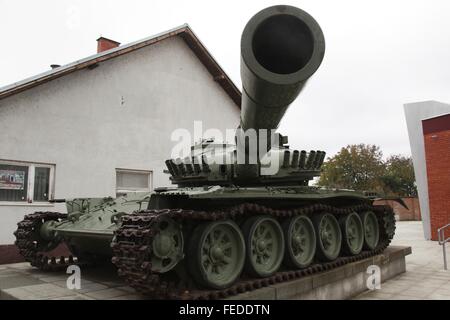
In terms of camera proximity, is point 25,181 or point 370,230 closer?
point 370,230

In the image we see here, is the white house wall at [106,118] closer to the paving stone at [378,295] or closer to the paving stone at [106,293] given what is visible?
the paving stone at [106,293]

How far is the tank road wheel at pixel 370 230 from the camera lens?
971 cm

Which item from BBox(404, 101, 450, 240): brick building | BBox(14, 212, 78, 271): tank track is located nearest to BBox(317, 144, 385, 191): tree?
BBox(404, 101, 450, 240): brick building

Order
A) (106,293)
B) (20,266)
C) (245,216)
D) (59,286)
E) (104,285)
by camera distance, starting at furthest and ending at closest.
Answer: (20,266) < (104,285) < (59,286) < (245,216) < (106,293)

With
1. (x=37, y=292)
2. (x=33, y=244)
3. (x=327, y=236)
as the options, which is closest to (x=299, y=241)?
(x=327, y=236)

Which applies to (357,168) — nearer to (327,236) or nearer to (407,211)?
(407,211)

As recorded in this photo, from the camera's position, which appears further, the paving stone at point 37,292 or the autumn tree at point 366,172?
the autumn tree at point 366,172

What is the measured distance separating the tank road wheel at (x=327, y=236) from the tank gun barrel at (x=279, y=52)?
420 centimetres

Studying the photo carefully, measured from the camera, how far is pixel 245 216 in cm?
662

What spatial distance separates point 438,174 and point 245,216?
13109mm

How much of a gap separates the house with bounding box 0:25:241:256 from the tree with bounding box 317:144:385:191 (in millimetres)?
41864

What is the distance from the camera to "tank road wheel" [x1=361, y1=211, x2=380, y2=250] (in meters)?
9.71

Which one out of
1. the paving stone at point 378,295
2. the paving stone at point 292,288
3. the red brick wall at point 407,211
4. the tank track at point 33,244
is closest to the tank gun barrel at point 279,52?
the paving stone at point 292,288
